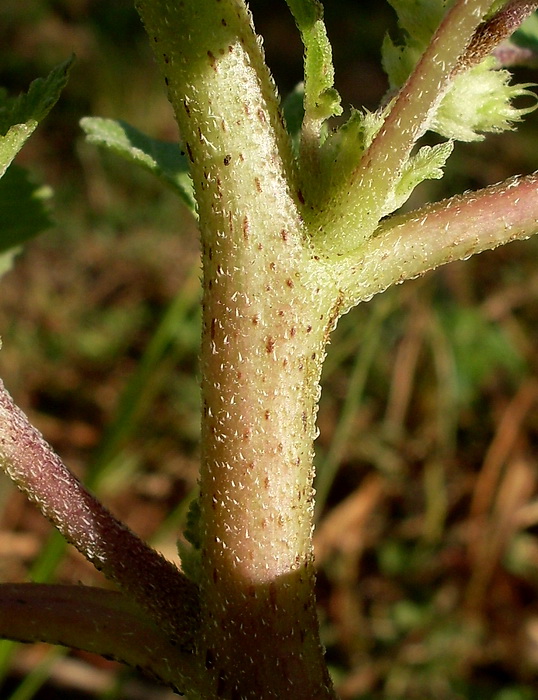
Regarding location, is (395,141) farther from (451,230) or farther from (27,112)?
(27,112)

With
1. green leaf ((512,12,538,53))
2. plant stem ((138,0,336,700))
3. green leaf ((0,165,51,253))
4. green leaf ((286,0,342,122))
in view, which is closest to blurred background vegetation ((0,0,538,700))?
green leaf ((0,165,51,253))

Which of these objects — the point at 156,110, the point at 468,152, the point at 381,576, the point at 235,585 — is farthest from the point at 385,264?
the point at 156,110

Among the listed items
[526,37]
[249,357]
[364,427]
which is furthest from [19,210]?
[364,427]

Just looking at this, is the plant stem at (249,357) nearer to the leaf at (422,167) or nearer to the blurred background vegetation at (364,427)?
the leaf at (422,167)

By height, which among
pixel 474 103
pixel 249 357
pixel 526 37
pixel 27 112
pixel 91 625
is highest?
pixel 526 37

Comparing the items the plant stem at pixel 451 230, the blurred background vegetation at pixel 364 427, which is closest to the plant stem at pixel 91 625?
the plant stem at pixel 451 230

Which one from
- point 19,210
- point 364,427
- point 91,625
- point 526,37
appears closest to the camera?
point 91,625
